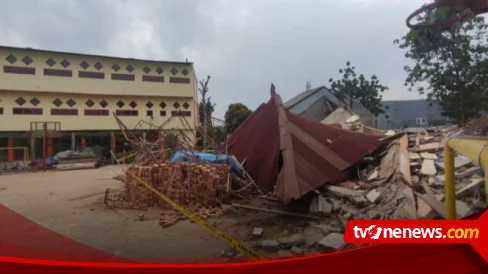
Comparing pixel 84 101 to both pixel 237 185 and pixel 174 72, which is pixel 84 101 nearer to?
pixel 174 72

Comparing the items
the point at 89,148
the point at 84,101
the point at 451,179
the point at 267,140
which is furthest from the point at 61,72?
the point at 451,179

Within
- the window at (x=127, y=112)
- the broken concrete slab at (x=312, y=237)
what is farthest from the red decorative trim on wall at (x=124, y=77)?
the broken concrete slab at (x=312, y=237)

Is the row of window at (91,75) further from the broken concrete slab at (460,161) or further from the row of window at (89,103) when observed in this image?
the broken concrete slab at (460,161)

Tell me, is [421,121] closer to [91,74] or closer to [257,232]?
[257,232]

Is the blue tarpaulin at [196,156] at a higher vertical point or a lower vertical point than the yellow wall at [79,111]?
lower

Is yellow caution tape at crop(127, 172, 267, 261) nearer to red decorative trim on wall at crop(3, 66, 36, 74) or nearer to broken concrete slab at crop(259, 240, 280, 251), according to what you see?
broken concrete slab at crop(259, 240, 280, 251)
